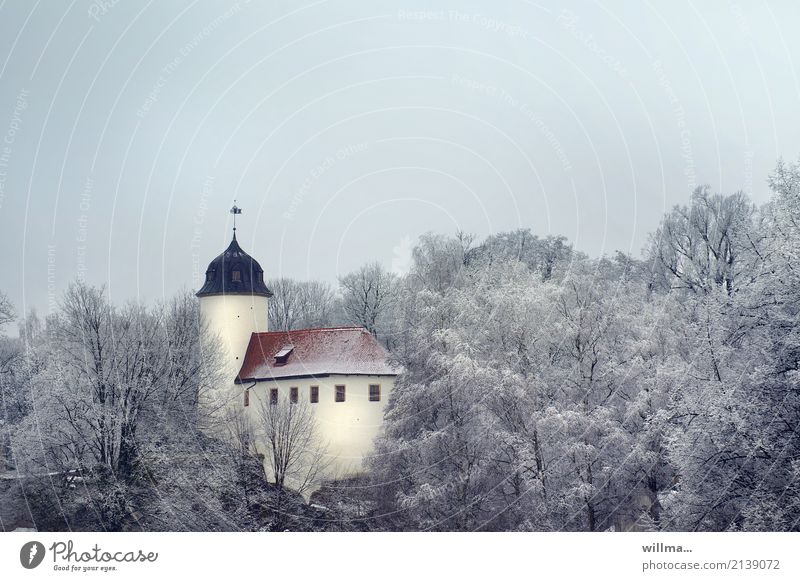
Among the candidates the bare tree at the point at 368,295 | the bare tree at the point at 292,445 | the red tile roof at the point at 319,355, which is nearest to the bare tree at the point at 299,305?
the bare tree at the point at 368,295

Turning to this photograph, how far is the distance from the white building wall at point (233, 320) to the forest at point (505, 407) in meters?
5.00

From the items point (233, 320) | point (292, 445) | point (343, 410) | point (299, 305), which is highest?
point (299, 305)

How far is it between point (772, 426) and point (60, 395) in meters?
26.4

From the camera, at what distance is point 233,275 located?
2201 inches

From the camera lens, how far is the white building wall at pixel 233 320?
55.2 meters

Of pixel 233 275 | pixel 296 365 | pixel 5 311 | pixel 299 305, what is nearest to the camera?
pixel 5 311

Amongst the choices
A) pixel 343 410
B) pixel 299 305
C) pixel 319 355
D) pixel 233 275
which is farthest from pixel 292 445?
pixel 299 305

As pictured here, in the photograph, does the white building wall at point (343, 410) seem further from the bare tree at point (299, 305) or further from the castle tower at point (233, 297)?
the bare tree at point (299, 305)

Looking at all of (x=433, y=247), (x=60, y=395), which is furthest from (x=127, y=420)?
(x=433, y=247)

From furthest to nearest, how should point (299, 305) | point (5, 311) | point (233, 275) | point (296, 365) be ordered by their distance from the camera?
point (299, 305)
point (233, 275)
point (296, 365)
point (5, 311)

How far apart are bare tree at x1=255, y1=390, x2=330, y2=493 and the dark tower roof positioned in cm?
722

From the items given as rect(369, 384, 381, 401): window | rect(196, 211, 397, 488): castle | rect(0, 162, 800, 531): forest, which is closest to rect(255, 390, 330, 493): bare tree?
rect(196, 211, 397, 488): castle

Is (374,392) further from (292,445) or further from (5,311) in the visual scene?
(5,311)

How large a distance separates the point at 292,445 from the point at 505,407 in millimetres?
15003
